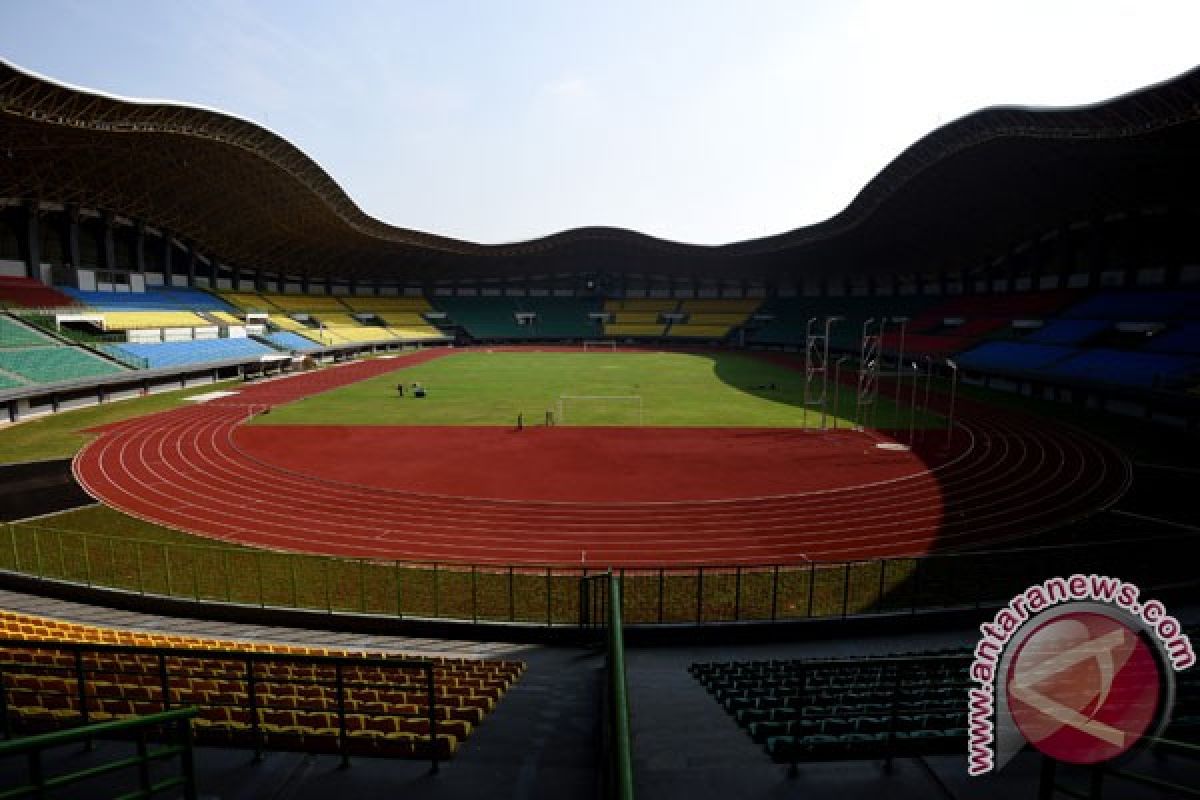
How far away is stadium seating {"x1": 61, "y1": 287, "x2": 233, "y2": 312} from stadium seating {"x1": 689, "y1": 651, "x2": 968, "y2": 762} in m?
55.9

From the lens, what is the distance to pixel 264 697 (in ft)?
23.9

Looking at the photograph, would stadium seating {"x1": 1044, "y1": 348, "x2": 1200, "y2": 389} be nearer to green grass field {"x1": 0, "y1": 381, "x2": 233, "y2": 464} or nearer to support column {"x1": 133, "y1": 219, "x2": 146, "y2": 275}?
green grass field {"x1": 0, "y1": 381, "x2": 233, "y2": 464}

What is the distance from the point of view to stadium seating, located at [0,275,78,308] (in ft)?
139

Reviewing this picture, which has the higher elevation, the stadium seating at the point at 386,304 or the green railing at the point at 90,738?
the stadium seating at the point at 386,304

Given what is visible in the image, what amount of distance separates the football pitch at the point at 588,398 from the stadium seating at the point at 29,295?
20.2m

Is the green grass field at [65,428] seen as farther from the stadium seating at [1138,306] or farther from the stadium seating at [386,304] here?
the stadium seating at [1138,306]

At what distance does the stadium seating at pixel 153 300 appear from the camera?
159ft

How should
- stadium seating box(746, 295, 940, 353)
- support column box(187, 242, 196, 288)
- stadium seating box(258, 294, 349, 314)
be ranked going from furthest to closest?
1. stadium seating box(746, 295, 940, 353)
2. stadium seating box(258, 294, 349, 314)
3. support column box(187, 242, 196, 288)

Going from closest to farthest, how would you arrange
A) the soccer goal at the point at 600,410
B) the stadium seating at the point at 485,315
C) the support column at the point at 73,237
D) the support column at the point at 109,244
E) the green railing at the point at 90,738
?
the green railing at the point at 90,738, the soccer goal at the point at 600,410, the support column at the point at 73,237, the support column at the point at 109,244, the stadium seating at the point at 485,315

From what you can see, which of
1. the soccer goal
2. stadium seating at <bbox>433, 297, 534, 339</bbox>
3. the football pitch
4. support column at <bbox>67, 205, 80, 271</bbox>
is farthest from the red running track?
stadium seating at <bbox>433, 297, 534, 339</bbox>

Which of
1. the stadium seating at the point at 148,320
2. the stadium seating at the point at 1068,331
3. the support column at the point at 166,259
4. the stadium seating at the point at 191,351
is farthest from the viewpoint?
the support column at the point at 166,259

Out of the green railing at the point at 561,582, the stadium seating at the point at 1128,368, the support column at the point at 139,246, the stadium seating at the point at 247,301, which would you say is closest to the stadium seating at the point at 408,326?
the stadium seating at the point at 247,301

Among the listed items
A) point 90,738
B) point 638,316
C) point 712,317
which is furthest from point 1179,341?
point 638,316

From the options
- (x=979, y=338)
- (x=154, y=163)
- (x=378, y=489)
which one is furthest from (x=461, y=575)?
(x=979, y=338)
